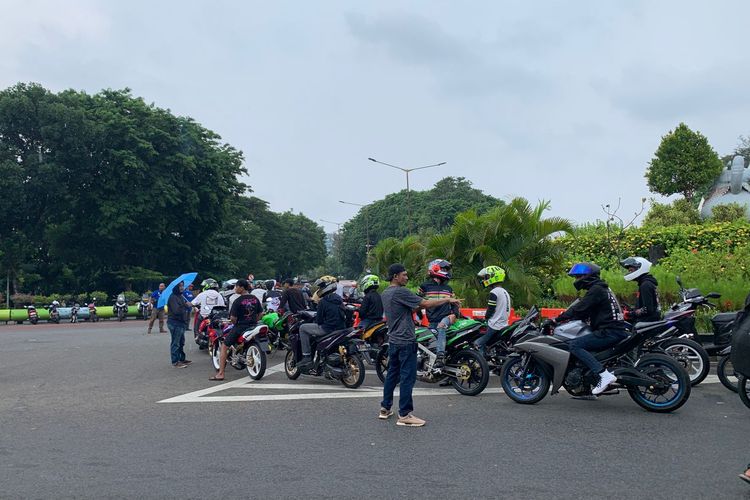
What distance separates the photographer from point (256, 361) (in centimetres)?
1116

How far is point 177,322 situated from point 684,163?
39.0 meters

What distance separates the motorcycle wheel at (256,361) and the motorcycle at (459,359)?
2746 mm

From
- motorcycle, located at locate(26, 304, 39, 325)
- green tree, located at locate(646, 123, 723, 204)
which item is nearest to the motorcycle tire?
motorcycle, located at locate(26, 304, 39, 325)

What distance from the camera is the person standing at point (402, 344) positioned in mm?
7512

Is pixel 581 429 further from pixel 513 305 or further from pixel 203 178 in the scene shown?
pixel 203 178

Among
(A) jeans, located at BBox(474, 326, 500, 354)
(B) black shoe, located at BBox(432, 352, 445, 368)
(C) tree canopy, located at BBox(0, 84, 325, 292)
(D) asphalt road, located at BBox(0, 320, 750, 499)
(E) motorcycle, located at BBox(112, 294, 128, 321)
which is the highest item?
(C) tree canopy, located at BBox(0, 84, 325, 292)

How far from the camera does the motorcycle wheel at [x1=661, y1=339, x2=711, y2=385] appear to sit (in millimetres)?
9211

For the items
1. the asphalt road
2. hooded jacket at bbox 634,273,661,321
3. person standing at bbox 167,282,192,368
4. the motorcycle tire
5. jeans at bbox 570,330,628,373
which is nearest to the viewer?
the asphalt road

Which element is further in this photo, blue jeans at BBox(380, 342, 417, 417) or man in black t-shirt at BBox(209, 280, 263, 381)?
man in black t-shirt at BBox(209, 280, 263, 381)

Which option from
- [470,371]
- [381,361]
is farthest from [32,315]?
[470,371]

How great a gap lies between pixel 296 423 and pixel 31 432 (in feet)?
9.23

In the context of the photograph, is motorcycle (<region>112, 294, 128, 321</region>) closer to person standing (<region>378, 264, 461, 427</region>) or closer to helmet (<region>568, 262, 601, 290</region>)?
person standing (<region>378, 264, 461, 427</region>)

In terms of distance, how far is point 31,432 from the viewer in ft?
24.4

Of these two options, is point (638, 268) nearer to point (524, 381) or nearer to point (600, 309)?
point (600, 309)
